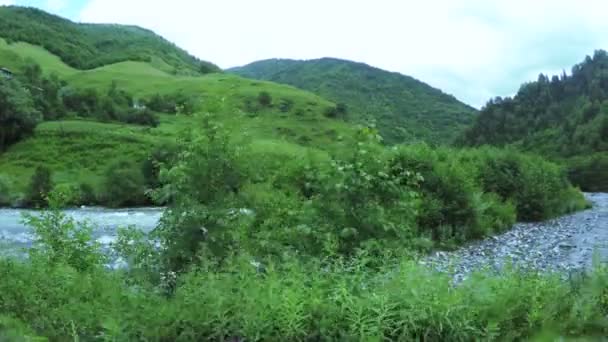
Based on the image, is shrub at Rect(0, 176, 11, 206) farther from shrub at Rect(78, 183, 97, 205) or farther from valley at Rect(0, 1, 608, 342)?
valley at Rect(0, 1, 608, 342)

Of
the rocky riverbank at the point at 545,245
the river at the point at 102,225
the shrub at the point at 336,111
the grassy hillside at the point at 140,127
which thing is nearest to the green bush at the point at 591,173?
the grassy hillside at the point at 140,127

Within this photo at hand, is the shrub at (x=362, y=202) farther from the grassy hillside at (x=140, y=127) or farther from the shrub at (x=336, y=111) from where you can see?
the shrub at (x=336, y=111)

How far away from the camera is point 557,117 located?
366 feet

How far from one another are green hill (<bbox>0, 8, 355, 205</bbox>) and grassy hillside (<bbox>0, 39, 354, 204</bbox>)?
0.14 meters

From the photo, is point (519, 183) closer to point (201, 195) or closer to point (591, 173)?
point (201, 195)

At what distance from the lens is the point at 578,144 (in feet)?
294

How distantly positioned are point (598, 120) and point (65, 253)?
92.1 metres

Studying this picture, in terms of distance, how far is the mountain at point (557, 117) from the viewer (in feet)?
292

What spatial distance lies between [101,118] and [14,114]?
72.6 feet

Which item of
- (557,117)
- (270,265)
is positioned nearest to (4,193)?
(270,265)

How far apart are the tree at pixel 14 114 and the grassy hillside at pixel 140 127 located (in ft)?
5.76

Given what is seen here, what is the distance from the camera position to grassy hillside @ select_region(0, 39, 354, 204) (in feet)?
33.2

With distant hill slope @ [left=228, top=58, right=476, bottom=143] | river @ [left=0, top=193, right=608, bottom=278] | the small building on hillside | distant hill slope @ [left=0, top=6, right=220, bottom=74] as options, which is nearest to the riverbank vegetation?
river @ [left=0, top=193, right=608, bottom=278]

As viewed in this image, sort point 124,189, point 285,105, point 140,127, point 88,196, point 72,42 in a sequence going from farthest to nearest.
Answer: point 72,42, point 285,105, point 140,127, point 88,196, point 124,189
